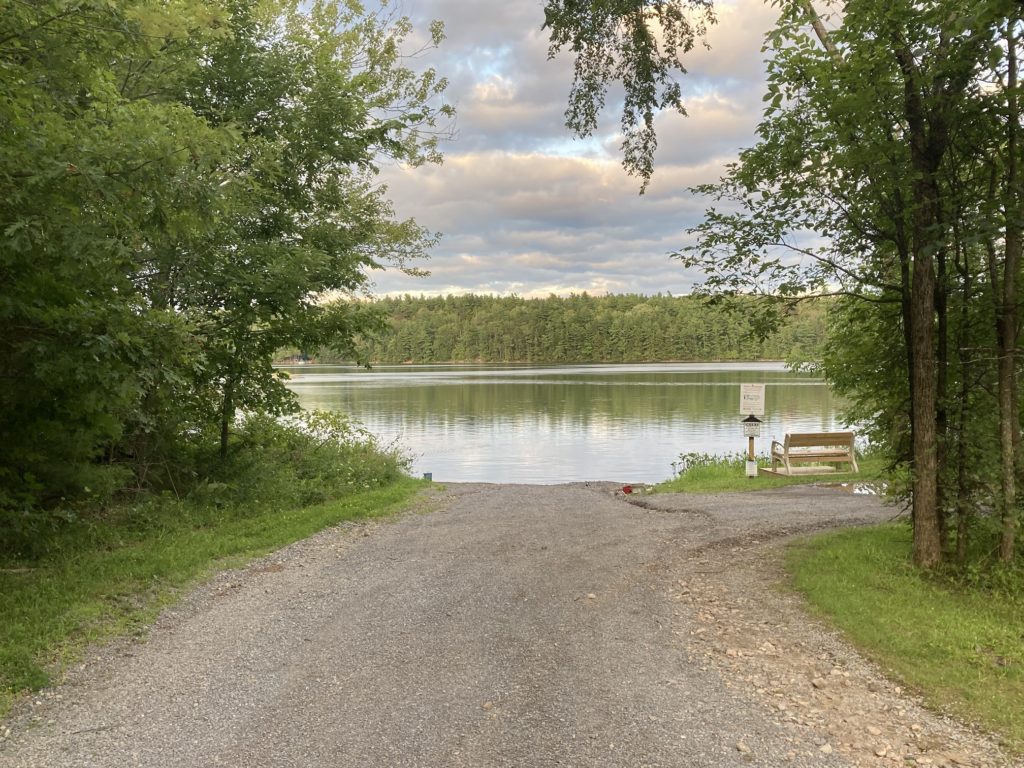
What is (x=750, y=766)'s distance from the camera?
335cm

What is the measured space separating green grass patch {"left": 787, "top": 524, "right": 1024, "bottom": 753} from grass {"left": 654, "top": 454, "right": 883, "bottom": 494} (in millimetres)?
5786

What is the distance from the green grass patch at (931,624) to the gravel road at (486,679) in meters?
0.25

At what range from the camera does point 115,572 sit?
648cm

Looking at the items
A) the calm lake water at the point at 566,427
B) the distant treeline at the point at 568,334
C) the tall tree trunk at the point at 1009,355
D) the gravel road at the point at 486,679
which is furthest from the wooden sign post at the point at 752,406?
the distant treeline at the point at 568,334

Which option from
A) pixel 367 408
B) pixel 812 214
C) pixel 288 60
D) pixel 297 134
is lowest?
pixel 367 408

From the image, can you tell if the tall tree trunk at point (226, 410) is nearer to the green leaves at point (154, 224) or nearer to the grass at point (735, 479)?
the green leaves at point (154, 224)

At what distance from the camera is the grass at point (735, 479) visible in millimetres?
13133

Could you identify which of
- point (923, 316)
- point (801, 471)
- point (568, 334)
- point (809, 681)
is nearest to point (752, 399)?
point (801, 471)

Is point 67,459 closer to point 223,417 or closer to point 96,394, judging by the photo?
point 96,394

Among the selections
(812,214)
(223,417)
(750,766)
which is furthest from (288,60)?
(750,766)

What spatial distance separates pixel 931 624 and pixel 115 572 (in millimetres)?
7395

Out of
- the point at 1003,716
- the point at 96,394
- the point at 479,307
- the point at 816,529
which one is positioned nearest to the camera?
the point at 1003,716

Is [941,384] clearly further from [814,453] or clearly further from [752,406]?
[814,453]

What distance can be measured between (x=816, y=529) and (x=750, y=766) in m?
6.22
